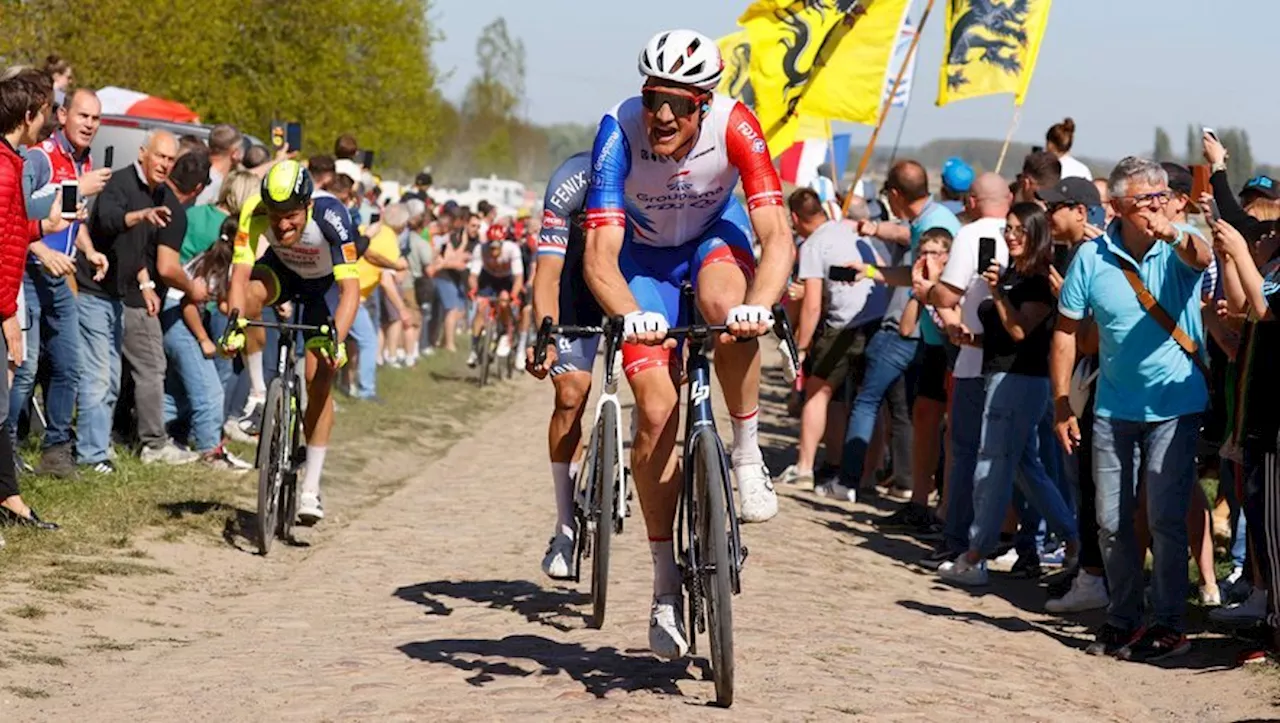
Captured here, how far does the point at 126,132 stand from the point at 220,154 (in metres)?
8.70

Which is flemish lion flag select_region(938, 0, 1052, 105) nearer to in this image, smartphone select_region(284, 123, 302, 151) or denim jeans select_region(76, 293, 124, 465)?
smartphone select_region(284, 123, 302, 151)

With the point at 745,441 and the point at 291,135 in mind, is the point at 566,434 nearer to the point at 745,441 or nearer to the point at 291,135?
the point at 745,441

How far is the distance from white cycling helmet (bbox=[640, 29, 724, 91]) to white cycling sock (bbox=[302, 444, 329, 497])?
5435 millimetres

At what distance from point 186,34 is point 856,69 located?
69.5 feet

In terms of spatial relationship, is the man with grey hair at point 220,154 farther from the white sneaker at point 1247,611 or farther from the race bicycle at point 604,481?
the white sneaker at point 1247,611

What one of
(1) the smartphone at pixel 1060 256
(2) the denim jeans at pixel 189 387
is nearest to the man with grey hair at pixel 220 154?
(2) the denim jeans at pixel 189 387

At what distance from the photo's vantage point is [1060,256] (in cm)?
1202

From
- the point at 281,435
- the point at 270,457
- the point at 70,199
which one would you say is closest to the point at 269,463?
the point at 270,457

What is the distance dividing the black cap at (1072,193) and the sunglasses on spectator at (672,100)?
380 centimetres

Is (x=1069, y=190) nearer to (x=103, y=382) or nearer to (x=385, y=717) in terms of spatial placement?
(x=385, y=717)

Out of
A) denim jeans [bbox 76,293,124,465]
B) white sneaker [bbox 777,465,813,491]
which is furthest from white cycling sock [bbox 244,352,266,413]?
white sneaker [bbox 777,465,813,491]

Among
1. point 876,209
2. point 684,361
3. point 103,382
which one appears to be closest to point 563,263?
point 684,361

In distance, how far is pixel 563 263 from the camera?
10117 mm

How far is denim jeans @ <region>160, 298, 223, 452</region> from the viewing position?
15.8 metres
